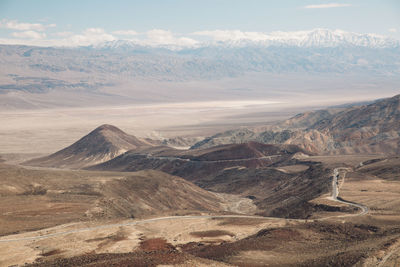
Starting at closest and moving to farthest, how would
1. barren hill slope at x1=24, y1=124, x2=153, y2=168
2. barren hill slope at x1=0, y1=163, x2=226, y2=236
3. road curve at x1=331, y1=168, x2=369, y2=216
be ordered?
road curve at x1=331, y1=168, x2=369, y2=216, barren hill slope at x1=0, y1=163, x2=226, y2=236, barren hill slope at x1=24, y1=124, x2=153, y2=168

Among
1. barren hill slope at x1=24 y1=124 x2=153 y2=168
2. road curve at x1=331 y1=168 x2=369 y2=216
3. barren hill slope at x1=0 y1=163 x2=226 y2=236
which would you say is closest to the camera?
road curve at x1=331 y1=168 x2=369 y2=216

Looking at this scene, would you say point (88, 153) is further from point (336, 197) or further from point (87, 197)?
point (336, 197)

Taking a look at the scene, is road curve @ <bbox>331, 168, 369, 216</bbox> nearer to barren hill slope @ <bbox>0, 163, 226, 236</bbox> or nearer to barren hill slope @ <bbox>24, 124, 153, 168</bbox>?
barren hill slope @ <bbox>0, 163, 226, 236</bbox>

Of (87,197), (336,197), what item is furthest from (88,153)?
(336,197)

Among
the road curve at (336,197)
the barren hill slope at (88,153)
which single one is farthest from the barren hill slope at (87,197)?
the barren hill slope at (88,153)

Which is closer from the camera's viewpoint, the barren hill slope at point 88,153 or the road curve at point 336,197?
the road curve at point 336,197

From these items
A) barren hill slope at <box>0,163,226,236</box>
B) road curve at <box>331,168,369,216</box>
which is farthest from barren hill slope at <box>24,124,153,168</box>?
road curve at <box>331,168,369,216</box>

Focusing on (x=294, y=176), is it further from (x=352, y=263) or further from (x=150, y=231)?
(x=352, y=263)

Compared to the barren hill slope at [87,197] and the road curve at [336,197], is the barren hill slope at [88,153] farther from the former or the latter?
the road curve at [336,197]

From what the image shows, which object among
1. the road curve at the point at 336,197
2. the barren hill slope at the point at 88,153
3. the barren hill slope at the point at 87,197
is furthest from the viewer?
the barren hill slope at the point at 88,153

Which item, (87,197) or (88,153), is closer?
(87,197)

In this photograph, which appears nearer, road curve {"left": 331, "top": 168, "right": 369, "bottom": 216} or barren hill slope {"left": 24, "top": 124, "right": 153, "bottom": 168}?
road curve {"left": 331, "top": 168, "right": 369, "bottom": 216}

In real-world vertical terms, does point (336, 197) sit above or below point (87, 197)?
below
